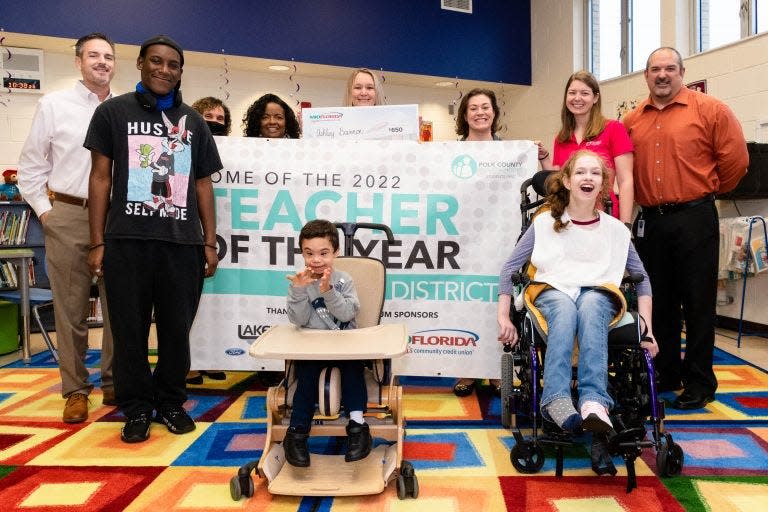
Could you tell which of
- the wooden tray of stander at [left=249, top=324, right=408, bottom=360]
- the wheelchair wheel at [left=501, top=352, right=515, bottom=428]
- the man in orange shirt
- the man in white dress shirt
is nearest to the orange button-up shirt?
the man in orange shirt

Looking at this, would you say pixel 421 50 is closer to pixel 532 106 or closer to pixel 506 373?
pixel 532 106

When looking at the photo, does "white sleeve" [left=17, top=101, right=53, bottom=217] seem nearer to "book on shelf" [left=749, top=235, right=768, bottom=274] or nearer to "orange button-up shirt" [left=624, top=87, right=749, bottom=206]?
"orange button-up shirt" [left=624, top=87, right=749, bottom=206]

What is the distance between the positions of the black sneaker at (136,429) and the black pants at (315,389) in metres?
0.82

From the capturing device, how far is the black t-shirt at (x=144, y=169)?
2459mm

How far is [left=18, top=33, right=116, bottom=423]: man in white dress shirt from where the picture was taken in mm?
2766

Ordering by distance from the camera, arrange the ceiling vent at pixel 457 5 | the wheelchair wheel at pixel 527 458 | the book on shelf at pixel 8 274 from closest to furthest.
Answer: the wheelchair wheel at pixel 527 458 < the book on shelf at pixel 8 274 < the ceiling vent at pixel 457 5

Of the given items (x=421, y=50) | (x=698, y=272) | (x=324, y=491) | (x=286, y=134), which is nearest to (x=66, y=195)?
(x=286, y=134)

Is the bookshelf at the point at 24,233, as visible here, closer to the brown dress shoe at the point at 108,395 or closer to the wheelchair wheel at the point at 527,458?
the brown dress shoe at the point at 108,395

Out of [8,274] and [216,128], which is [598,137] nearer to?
[216,128]

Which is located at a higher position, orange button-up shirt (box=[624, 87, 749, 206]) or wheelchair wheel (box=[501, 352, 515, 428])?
orange button-up shirt (box=[624, 87, 749, 206])

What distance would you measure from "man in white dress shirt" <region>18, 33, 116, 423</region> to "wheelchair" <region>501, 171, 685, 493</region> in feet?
6.55

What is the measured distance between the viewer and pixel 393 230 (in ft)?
10.2

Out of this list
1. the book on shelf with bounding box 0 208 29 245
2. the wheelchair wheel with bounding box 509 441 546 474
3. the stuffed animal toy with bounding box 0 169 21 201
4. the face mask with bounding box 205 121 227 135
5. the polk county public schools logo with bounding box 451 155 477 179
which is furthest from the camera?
the stuffed animal toy with bounding box 0 169 21 201

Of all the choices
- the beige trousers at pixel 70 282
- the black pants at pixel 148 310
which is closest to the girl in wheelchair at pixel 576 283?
the black pants at pixel 148 310
